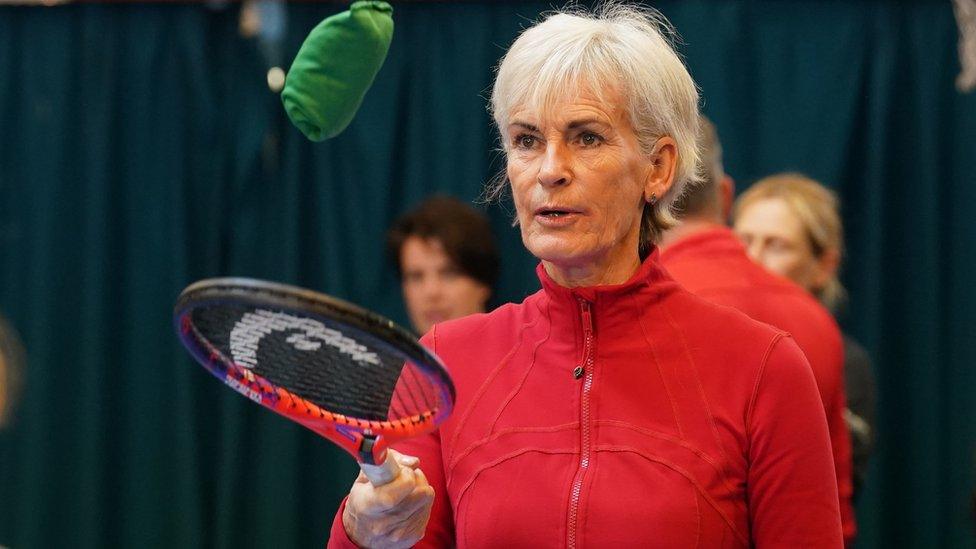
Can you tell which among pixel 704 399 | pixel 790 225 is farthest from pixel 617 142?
pixel 790 225

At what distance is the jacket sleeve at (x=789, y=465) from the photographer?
1510mm

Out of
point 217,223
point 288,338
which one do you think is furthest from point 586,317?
point 217,223

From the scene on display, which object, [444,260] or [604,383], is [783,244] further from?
[604,383]

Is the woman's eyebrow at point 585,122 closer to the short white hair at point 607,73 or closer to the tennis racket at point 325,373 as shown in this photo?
the short white hair at point 607,73

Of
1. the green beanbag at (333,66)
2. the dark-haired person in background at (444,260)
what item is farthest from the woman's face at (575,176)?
the dark-haired person in background at (444,260)

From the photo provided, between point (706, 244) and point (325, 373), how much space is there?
113 centimetres

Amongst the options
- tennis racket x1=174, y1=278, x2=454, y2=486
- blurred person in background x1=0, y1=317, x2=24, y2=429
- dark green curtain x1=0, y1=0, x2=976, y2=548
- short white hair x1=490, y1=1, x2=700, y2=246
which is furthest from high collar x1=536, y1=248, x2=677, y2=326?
blurred person in background x1=0, y1=317, x2=24, y2=429

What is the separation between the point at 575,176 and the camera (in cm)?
161

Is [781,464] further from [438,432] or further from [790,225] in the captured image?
[790,225]

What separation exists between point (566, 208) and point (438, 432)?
13.6 inches

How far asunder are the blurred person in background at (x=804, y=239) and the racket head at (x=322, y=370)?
2029 mm

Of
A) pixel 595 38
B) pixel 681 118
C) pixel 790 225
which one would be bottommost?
pixel 790 225

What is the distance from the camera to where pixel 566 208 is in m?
1.60

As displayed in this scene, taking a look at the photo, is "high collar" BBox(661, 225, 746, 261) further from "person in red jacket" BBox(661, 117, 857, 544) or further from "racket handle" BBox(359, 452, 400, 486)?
"racket handle" BBox(359, 452, 400, 486)
